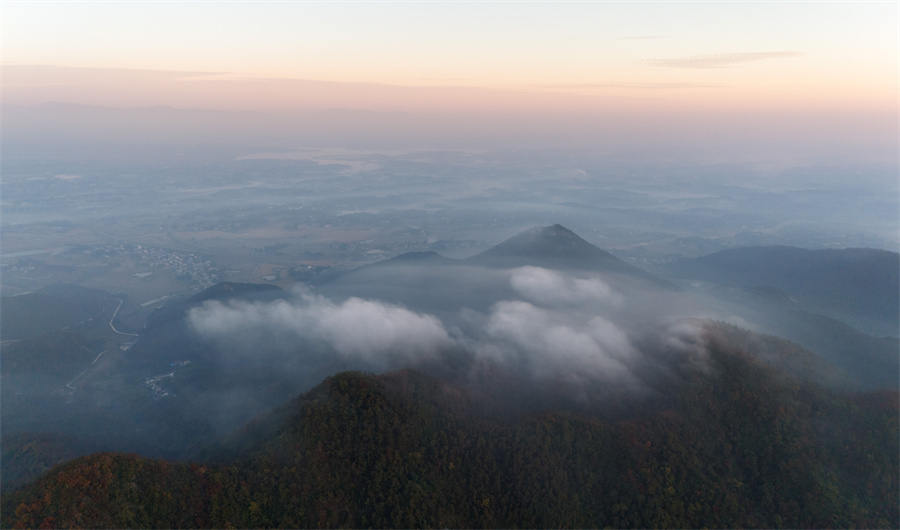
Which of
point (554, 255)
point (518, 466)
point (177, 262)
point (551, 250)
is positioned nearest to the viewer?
point (518, 466)

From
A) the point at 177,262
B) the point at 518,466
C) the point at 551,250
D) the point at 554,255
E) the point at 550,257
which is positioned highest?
the point at 551,250

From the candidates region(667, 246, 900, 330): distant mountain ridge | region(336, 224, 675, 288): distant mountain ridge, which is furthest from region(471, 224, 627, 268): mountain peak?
region(667, 246, 900, 330): distant mountain ridge

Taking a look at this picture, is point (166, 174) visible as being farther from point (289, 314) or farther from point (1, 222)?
point (289, 314)

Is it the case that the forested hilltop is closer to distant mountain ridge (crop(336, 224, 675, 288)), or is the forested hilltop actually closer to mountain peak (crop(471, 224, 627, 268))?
distant mountain ridge (crop(336, 224, 675, 288))

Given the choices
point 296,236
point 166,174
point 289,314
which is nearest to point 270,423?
point 289,314

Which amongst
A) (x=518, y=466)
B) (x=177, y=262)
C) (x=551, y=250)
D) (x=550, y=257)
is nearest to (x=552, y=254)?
(x=550, y=257)

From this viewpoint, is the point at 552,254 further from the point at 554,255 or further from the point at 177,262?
the point at 177,262

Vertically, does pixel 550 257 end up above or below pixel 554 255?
below

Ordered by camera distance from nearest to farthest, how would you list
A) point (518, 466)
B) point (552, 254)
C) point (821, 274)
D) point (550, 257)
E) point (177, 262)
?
point (518, 466)
point (550, 257)
point (552, 254)
point (821, 274)
point (177, 262)

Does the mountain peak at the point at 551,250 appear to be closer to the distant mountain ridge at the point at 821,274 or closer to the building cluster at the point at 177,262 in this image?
the distant mountain ridge at the point at 821,274
